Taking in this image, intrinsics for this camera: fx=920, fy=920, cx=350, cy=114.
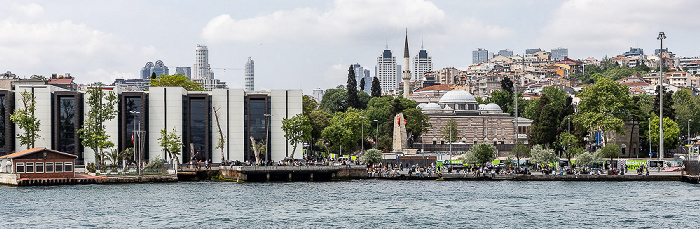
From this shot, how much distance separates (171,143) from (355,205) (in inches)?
1036

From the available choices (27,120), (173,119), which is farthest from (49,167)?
(173,119)

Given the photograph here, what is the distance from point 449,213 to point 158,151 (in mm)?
35970

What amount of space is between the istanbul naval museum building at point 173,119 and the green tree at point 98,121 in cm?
211

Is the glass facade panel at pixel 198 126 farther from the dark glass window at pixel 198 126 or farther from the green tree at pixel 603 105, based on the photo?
the green tree at pixel 603 105

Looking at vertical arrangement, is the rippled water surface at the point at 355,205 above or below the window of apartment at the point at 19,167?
below

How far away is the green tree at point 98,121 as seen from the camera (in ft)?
231

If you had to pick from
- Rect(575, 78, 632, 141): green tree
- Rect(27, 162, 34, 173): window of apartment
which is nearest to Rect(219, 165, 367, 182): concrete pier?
Rect(27, 162, 34, 173): window of apartment

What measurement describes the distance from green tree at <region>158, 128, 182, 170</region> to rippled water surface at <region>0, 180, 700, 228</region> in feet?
24.4

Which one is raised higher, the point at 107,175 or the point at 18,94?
the point at 18,94

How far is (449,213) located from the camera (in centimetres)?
4647

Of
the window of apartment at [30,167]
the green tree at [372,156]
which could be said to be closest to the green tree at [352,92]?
the green tree at [372,156]

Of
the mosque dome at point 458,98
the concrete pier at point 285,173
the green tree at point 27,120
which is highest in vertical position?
the mosque dome at point 458,98

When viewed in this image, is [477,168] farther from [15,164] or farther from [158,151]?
[15,164]

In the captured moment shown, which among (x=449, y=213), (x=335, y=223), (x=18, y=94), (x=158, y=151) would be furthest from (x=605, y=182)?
(x=18, y=94)
